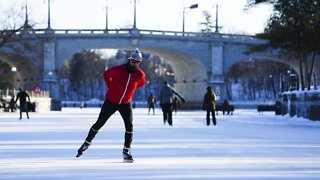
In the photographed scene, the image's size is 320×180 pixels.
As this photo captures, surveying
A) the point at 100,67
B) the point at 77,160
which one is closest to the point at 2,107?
the point at 77,160

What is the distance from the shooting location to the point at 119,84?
8.83m

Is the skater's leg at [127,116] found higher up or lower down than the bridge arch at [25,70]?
lower down

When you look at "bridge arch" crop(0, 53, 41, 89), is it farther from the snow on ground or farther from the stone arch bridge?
the snow on ground

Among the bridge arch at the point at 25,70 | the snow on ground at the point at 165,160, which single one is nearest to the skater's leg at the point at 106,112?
the snow on ground at the point at 165,160

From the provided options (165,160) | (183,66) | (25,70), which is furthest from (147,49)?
(165,160)

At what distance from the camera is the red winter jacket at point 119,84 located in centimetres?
878

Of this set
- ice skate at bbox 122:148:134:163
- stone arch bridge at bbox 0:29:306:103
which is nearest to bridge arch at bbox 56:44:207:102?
stone arch bridge at bbox 0:29:306:103

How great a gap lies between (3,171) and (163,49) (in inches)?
2325

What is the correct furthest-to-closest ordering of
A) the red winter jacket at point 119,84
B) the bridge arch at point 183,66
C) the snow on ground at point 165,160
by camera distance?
1. the bridge arch at point 183,66
2. the red winter jacket at point 119,84
3. the snow on ground at point 165,160

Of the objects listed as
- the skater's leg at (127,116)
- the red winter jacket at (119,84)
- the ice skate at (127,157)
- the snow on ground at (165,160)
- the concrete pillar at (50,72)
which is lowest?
the snow on ground at (165,160)

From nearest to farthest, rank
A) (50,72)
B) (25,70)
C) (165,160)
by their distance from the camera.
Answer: (165,160) → (50,72) → (25,70)

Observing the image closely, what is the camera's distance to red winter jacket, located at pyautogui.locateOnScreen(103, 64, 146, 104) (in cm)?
878

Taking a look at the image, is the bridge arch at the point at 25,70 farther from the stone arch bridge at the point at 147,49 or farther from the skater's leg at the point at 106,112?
the skater's leg at the point at 106,112

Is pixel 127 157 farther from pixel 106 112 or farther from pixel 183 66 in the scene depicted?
pixel 183 66
